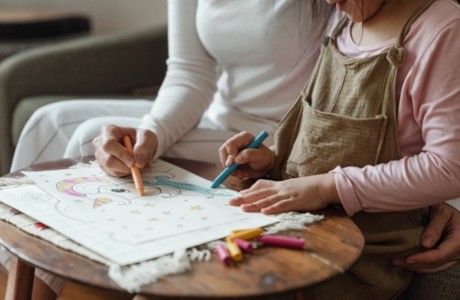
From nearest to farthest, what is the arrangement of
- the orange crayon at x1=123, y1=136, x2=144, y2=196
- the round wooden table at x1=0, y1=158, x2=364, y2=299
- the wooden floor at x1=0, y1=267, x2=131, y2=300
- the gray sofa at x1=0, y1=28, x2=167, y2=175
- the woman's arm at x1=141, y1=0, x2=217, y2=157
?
the round wooden table at x1=0, y1=158, x2=364, y2=299 → the orange crayon at x1=123, y1=136, x2=144, y2=196 → the woman's arm at x1=141, y1=0, x2=217, y2=157 → the wooden floor at x1=0, y1=267, x2=131, y2=300 → the gray sofa at x1=0, y1=28, x2=167, y2=175

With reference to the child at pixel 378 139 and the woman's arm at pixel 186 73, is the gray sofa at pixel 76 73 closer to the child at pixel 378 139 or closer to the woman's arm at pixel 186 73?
the woman's arm at pixel 186 73

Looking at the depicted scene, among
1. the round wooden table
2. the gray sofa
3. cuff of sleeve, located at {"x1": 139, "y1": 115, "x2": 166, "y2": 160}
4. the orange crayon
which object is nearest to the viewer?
the round wooden table

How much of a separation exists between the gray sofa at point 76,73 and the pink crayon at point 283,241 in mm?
1035

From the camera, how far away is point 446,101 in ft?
2.58

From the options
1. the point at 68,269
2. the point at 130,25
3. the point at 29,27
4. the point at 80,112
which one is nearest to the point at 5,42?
the point at 29,27

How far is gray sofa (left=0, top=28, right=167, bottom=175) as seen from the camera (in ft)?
5.39

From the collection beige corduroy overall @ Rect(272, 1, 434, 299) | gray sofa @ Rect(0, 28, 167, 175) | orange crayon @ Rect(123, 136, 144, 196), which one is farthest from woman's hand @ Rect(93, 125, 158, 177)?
gray sofa @ Rect(0, 28, 167, 175)

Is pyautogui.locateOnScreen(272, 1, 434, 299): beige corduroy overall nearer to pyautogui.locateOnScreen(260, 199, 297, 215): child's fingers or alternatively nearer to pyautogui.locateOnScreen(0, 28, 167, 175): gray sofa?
pyautogui.locateOnScreen(260, 199, 297, 215): child's fingers

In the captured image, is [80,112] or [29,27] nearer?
[80,112]

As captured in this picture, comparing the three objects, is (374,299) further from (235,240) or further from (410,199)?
(235,240)

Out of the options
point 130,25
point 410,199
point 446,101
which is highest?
point 446,101

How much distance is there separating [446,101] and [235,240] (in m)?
0.31

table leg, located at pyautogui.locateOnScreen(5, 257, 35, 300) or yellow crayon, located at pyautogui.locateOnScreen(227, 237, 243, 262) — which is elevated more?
yellow crayon, located at pyautogui.locateOnScreen(227, 237, 243, 262)

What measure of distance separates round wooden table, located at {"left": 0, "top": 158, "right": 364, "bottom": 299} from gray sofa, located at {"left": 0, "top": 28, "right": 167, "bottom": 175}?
0.93 meters
